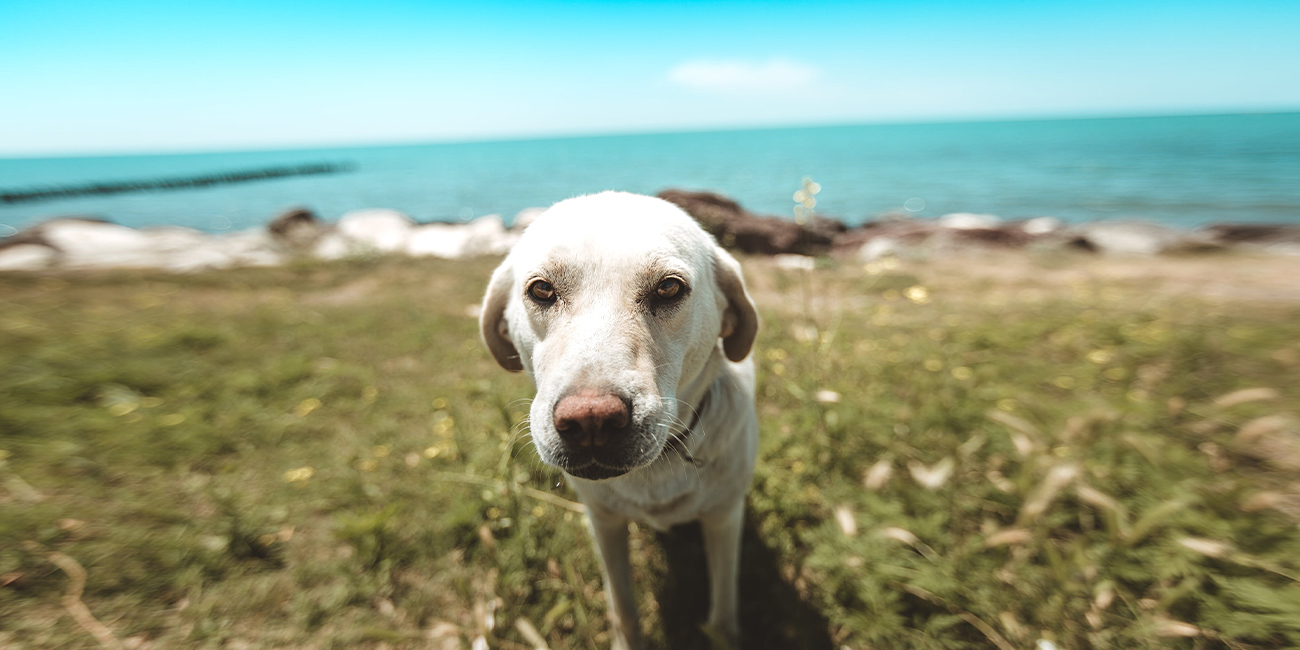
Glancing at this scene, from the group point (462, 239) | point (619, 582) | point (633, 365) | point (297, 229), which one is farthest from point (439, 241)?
point (633, 365)

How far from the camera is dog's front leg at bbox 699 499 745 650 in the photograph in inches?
98.5

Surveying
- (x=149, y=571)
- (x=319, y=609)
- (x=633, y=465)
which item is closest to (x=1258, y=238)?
(x=633, y=465)

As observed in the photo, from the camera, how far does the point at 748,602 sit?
2871 mm

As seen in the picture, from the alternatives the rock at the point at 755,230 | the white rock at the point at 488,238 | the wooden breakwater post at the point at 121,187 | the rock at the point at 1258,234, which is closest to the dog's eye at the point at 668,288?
the rock at the point at 755,230

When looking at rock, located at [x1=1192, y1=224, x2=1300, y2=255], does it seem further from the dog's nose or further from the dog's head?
the dog's nose

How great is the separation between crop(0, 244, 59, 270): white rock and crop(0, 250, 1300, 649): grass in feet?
37.7

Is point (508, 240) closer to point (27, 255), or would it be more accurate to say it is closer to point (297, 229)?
point (297, 229)

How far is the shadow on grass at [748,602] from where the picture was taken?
2617 millimetres

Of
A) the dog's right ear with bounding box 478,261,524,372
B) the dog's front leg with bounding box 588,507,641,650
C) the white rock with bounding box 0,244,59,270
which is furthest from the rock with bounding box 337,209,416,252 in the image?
the dog's front leg with bounding box 588,507,641,650

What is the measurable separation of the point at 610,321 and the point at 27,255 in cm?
2023

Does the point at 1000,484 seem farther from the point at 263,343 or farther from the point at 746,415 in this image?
the point at 263,343

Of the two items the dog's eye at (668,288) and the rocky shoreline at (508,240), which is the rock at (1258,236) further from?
the dog's eye at (668,288)

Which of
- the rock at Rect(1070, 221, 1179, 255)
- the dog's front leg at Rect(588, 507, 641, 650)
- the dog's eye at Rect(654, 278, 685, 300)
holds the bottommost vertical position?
the dog's front leg at Rect(588, 507, 641, 650)

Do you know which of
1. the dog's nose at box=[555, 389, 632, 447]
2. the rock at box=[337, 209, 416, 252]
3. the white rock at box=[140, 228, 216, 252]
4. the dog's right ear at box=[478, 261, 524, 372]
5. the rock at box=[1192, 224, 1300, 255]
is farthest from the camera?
the rock at box=[337, 209, 416, 252]
